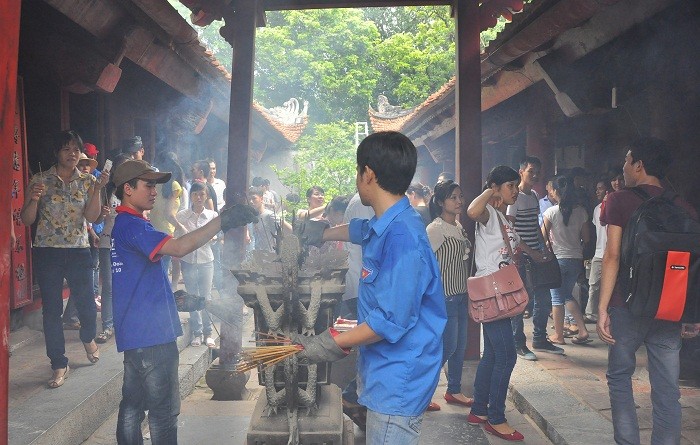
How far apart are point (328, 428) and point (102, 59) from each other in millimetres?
4057

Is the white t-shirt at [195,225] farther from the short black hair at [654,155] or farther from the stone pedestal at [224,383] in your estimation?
the short black hair at [654,155]

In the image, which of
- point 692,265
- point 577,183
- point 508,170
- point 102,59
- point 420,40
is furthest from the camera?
point 420,40

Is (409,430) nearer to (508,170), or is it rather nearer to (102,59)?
(508,170)

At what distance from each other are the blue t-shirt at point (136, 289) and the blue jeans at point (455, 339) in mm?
2361

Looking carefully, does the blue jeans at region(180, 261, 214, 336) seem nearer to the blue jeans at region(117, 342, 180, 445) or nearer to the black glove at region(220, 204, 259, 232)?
the blue jeans at region(117, 342, 180, 445)

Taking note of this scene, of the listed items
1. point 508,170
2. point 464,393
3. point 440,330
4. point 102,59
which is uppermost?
point 102,59

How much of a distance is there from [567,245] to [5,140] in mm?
6651

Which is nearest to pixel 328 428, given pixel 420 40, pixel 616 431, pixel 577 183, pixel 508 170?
pixel 616 431

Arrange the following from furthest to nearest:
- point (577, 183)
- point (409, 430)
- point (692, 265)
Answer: point (577, 183), point (692, 265), point (409, 430)

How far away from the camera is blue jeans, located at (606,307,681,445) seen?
387 centimetres

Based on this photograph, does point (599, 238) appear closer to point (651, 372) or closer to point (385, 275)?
point (651, 372)

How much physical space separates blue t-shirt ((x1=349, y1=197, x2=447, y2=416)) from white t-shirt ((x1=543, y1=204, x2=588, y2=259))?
5437 mm

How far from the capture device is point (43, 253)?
→ 562 centimetres

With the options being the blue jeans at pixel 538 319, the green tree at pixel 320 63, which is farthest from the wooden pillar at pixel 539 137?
the green tree at pixel 320 63
